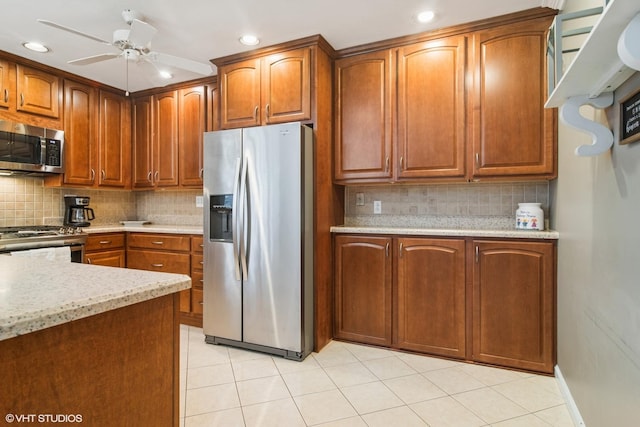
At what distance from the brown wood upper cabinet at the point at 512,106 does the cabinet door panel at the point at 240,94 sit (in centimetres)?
166

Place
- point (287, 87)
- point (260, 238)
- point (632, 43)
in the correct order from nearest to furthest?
point (632, 43)
point (260, 238)
point (287, 87)

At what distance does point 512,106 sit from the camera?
2.31m

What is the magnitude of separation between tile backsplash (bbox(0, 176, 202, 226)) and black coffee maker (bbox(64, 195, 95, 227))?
0.11 meters

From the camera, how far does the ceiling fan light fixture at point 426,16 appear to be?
226 centimetres

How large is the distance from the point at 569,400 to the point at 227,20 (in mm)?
3102

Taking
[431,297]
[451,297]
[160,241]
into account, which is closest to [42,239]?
[160,241]

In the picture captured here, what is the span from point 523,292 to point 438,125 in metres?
1.28

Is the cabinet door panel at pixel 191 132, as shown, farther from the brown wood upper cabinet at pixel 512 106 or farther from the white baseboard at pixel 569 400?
the white baseboard at pixel 569 400

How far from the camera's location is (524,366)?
7.36ft

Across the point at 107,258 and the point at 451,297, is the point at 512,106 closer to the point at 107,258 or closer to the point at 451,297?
the point at 451,297

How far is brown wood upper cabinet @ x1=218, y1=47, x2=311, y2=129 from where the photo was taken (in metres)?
2.63

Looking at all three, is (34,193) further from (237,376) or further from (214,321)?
(237,376)

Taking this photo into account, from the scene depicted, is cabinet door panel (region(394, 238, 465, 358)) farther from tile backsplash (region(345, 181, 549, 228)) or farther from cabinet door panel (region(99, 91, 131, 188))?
cabinet door panel (region(99, 91, 131, 188))

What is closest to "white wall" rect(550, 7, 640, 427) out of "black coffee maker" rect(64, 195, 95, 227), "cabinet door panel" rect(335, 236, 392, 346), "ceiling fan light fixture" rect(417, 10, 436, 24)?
"ceiling fan light fixture" rect(417, 10, 436, 24)
